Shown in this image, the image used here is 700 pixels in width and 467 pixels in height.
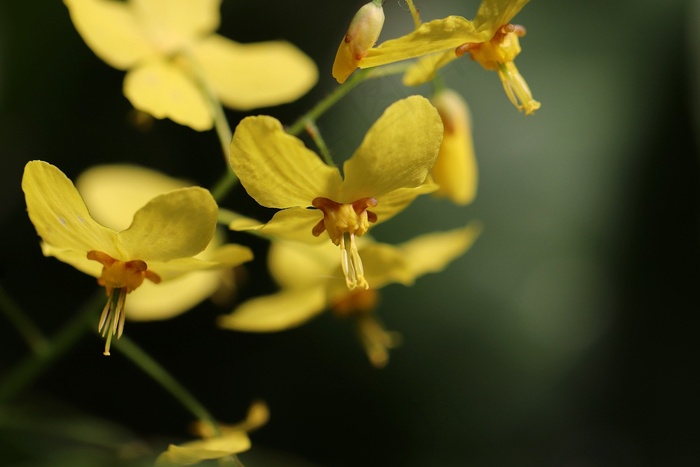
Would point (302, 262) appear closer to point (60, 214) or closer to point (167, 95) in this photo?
point (167, 95)

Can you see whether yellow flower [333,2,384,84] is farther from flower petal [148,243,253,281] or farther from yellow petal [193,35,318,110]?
yellow petal [193,35,318,110]

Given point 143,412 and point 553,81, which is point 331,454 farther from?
point 553,81

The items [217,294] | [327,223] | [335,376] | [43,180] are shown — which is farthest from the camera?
[335,376]

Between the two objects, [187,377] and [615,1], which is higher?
[615,1]

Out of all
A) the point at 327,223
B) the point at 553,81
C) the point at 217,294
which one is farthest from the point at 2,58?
the point at 553,81

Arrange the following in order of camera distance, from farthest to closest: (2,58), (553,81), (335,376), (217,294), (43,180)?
(553,81), (335,376), (2,58), (217,294), (43,180)

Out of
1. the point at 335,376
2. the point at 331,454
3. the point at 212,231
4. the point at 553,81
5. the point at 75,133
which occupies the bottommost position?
the point at 212,231

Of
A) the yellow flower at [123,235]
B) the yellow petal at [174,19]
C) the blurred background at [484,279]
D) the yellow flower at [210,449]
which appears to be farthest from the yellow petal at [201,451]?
the blurred background at [484,279]

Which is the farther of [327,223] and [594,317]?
[594,317]
